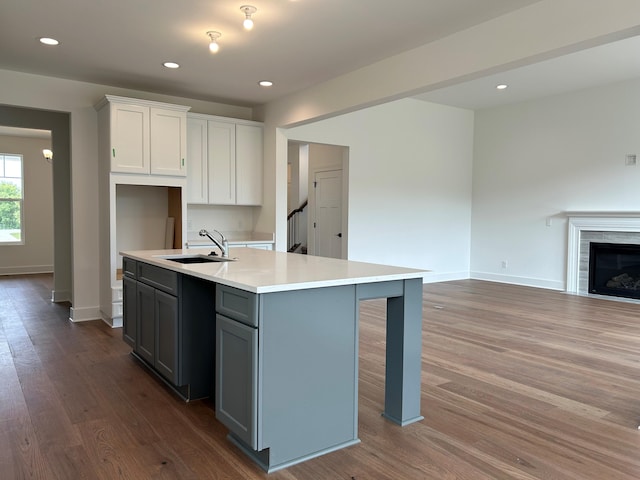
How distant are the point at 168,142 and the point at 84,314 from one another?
2222 mm

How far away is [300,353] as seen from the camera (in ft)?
7.58

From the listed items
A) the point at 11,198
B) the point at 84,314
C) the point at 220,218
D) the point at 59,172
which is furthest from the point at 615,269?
the point at 11,198

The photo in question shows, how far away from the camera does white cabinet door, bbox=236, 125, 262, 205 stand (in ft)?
20.5

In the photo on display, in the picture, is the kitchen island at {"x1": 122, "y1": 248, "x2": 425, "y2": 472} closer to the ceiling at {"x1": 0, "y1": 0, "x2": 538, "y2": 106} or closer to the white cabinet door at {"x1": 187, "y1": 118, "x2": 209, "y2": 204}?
the ceiling at {"x1": 0, "y1": 0, "x2": 538, "y2": 106}

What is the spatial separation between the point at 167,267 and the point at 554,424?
2.56 metres

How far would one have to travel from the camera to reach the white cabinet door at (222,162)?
19.7 feet

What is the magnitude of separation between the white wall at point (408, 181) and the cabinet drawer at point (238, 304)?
436 cm

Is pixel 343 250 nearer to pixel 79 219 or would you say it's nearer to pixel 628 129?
pixel 79 219

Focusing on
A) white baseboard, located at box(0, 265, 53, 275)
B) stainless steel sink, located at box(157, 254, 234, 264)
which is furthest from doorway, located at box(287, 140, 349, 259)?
white baseboard, located at box(0, 265, 53, 275)

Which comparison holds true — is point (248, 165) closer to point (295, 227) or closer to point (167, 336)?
point (167, 336)

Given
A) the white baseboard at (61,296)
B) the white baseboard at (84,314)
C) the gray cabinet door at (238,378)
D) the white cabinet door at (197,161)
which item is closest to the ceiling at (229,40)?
the white cabinet door at (197,161)

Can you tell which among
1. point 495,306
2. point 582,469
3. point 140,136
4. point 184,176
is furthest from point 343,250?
point 582,469

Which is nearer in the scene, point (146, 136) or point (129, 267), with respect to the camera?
point (129, 267)

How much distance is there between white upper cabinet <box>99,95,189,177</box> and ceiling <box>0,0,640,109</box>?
0.35 metres
